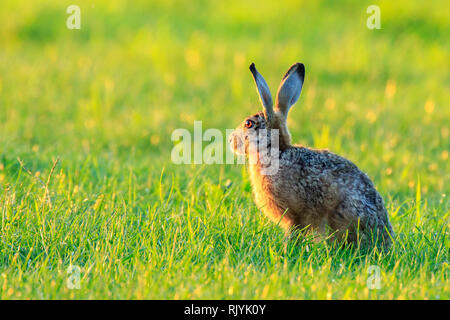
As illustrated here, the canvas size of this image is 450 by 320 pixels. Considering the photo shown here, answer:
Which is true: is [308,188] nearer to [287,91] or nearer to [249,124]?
[249,124]

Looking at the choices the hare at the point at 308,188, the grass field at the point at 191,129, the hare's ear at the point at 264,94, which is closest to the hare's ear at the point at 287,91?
the hare at the point at 308,188

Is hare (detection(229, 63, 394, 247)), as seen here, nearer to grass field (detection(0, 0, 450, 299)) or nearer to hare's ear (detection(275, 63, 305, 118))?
hare's ear (detection(275, 63, 305, 118))

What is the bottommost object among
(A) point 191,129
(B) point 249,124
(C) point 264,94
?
(A) point 191,129

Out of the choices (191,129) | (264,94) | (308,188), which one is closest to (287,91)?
(264,94)

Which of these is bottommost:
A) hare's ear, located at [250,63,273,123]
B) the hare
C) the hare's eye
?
the hare

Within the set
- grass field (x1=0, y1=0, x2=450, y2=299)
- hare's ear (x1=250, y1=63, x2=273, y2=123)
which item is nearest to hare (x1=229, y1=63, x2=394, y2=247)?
hare's ear (x1=250, y1=63, x2=273, y2=123)

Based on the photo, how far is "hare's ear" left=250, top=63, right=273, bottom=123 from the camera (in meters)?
5.62

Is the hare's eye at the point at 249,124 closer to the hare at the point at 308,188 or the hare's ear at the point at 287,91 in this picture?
the hare at the point at 308,188

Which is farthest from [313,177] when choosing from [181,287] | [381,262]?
[181,287]

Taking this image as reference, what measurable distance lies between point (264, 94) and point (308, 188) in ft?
2.72

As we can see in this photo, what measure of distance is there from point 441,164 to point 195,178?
3304 millimetres

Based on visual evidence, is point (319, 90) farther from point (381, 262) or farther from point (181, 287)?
point (181, 287)

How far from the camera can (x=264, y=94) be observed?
5645mm
